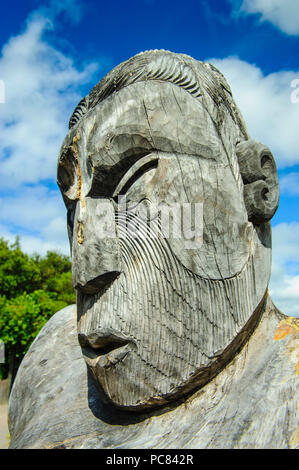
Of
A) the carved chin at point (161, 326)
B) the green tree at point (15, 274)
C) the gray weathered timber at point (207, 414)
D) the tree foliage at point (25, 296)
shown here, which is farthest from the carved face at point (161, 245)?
the green tree at point (15, 274)

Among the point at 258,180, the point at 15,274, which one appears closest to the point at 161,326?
the point at 258,180

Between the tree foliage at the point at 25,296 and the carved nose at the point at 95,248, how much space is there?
12.1 meters

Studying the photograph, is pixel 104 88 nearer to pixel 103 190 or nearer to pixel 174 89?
pixel 174 89

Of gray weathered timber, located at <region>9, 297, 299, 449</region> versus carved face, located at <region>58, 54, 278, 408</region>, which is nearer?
gray weathered timber, located at <region>9, 297, 299, 449</region>

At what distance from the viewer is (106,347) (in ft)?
7.22

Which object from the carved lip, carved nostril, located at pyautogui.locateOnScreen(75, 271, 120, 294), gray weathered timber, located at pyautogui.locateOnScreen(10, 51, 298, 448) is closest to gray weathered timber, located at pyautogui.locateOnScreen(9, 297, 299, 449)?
gray weathered timber, located at pyautogui.locateOnScreen(10, 51, 298, 448)

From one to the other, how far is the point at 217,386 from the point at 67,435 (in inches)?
41.1

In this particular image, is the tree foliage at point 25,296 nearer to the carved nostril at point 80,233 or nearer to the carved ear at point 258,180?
the carved nostril at point 80,233

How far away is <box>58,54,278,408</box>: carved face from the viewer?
2.06m

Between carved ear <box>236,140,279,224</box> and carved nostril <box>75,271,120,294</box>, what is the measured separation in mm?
945

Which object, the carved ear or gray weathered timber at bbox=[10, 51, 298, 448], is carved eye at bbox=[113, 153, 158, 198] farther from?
the carved ear

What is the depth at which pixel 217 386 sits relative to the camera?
212 cm

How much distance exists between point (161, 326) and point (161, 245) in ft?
1.49
